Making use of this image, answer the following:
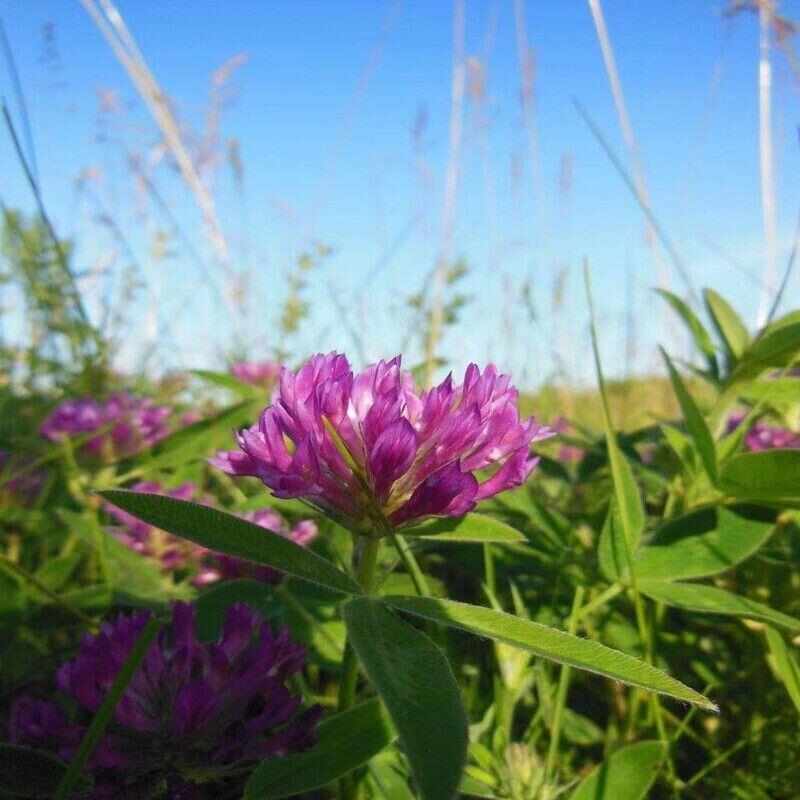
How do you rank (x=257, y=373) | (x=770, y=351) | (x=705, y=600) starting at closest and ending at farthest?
(x=705, y=600) < (x=770, y=351) < (x=257, y=373)

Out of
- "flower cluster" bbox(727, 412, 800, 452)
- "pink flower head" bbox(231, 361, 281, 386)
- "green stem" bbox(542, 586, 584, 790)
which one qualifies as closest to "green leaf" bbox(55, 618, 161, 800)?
"green stem" bbox(542, 586, 584, 790)

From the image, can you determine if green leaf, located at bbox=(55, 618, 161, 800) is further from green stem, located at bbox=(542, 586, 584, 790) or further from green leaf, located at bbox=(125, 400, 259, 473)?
green leaf, located at bbox=(125, 400, 259, 473)

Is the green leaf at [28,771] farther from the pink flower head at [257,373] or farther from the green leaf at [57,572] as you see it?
the pink flower head at [257,373]

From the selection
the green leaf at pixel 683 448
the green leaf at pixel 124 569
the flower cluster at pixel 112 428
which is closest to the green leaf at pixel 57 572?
the green leaf at pixel 124 569

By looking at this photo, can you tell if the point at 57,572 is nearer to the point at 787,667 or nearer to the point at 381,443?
the point at 381,443

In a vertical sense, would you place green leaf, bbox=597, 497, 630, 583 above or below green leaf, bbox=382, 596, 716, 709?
below

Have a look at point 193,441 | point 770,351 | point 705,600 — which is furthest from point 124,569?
point 770,351

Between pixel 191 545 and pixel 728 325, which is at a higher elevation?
pixel 728 325
